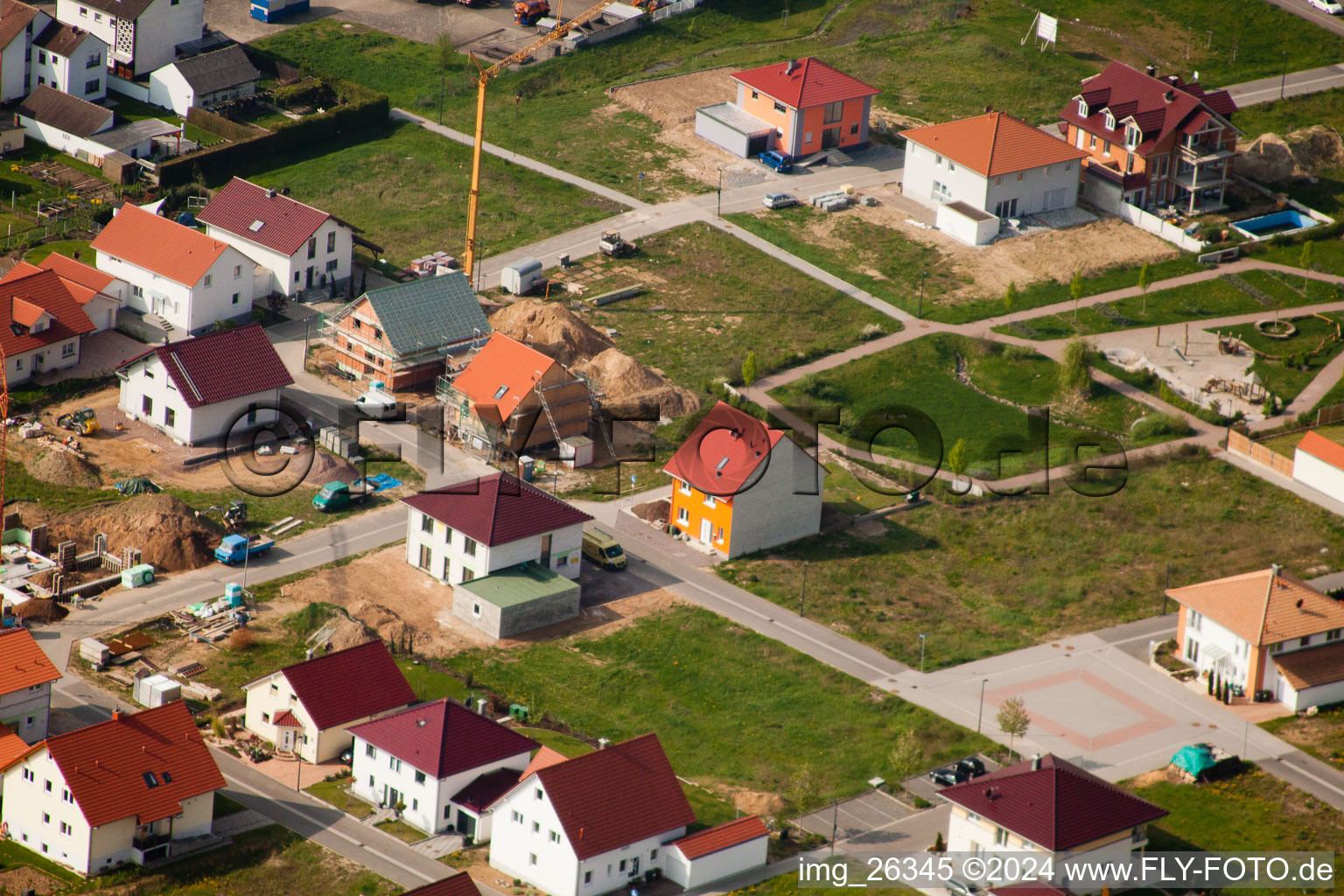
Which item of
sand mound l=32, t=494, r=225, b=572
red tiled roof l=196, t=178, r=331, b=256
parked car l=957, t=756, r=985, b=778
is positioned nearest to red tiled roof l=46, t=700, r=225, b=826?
sand mound l=32, t=494, r=225, b=572

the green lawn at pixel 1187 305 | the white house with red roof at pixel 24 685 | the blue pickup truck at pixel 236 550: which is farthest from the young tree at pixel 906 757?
the green lawn at pixel 1187 305

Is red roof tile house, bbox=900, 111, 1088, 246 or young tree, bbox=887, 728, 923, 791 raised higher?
red roof tile house, bbox=900, 111, 1088, 246

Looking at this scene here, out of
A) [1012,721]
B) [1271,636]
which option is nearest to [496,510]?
[1012,721]

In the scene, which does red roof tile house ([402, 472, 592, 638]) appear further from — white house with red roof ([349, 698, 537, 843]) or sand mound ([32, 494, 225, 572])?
white house with red roof ([349, 698, 537, 843])

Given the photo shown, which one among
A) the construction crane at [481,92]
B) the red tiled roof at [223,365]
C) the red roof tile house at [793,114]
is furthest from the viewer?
the red roof tile house at [793,114]

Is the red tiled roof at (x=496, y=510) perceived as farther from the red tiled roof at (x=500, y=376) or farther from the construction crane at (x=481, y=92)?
the construction crane at (x=481, y=92)

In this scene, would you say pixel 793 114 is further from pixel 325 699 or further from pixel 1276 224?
pixel 325 699
